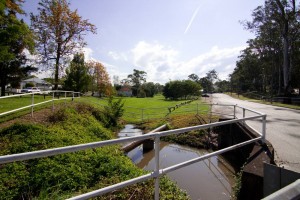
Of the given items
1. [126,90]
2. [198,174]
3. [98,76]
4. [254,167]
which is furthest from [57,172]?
[126,90]

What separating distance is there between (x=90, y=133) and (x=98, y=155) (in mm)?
3800

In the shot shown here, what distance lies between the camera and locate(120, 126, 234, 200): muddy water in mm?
7383

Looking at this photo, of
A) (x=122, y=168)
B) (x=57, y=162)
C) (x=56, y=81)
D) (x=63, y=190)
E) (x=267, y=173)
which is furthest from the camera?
(x=56, y=81)

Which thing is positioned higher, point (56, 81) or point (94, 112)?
point (56, 81)

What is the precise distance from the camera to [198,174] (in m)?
8.98

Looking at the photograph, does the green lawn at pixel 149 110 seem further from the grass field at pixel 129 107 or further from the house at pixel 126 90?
the house at pixel 126 90

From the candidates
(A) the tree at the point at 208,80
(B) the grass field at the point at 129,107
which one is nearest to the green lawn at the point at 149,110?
(B) the grass field at the point at 129,107

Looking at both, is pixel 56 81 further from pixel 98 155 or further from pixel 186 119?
pixel 98 155

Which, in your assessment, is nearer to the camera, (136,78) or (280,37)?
(280,37)

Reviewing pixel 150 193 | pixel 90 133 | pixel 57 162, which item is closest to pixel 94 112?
pixel 90 133

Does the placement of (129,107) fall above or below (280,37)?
below

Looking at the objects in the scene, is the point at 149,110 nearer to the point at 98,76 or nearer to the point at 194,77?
the point at 98,76

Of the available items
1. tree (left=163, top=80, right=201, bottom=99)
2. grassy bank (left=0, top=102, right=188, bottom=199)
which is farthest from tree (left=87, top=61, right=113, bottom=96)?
grassy bank (left=0, top=102, right=188, bottom=199)

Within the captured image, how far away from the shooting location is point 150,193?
5207mm
